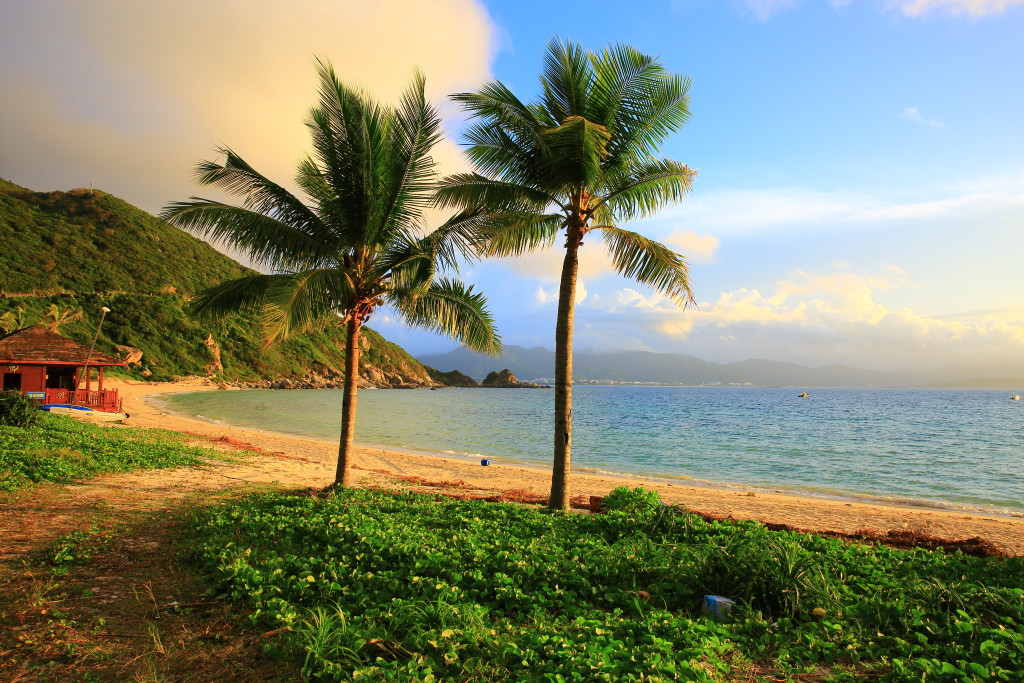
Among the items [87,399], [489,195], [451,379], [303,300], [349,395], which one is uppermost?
[489,195]

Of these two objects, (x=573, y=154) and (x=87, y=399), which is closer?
(x=573, y=154)

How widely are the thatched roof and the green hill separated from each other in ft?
77.6

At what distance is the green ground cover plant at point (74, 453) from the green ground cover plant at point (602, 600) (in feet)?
15.3

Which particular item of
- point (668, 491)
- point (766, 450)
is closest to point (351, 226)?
point (668, 491)

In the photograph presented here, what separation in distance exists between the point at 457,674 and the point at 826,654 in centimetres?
263

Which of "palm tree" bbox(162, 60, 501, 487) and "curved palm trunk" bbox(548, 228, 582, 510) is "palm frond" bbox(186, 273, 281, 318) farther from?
"curved palm trunk" bbox(548, 228, 582, 510)

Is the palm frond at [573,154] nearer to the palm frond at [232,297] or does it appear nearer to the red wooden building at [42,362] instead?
the palm frond at [232,297]

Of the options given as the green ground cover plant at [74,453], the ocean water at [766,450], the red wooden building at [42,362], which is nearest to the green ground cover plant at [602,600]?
the green ground cover plant at [74,453]

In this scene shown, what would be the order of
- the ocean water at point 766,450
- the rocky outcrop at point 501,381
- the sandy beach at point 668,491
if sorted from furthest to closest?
the rocky outcrop at point 501,381 → the ocean water at point 766,450 → the sandy beach at point 668,491

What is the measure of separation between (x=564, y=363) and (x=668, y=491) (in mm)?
8589

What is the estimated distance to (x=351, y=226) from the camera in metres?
9.41

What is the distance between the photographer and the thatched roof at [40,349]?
2575 cm

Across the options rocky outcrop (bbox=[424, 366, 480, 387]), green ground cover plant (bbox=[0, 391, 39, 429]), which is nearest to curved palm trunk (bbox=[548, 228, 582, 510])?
green ground cover plant (bbox=[0, 391, 39, 429])

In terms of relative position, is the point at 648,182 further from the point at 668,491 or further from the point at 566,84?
the point at 668,491
